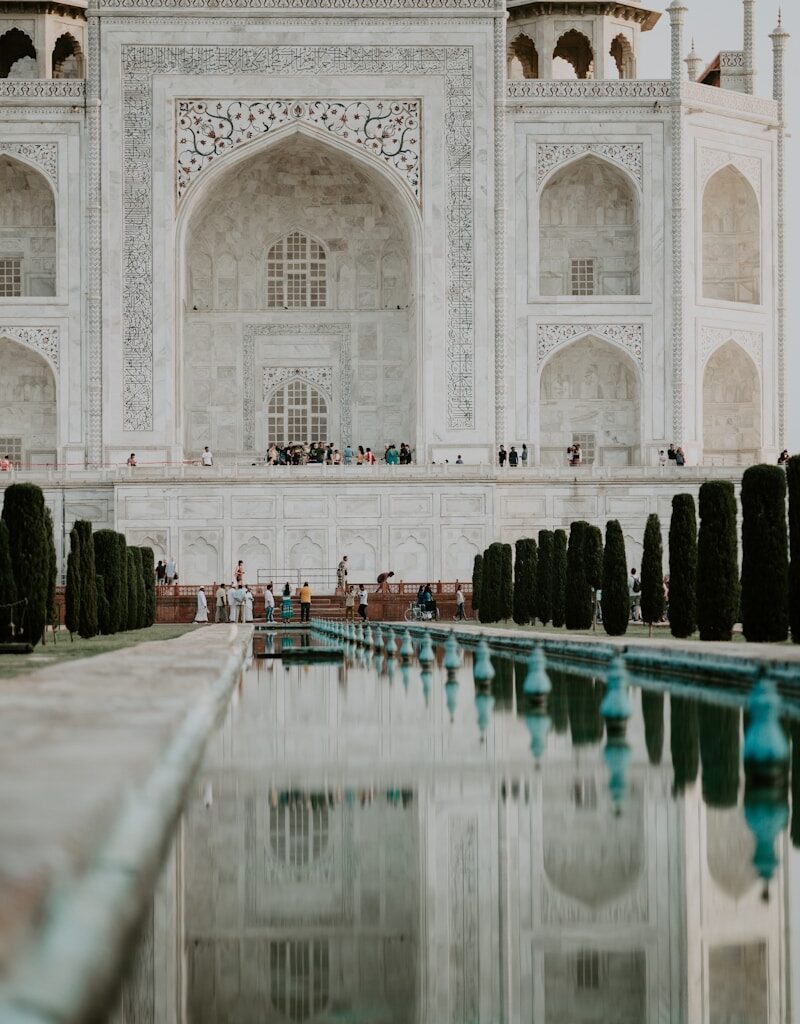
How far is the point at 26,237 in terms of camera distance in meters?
29.8

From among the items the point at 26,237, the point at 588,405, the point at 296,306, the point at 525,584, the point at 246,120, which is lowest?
the point at 525,584

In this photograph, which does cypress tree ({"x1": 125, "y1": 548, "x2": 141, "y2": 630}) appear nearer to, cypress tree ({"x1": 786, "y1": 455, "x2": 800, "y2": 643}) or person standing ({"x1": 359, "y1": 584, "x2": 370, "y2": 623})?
person standing ({"x1": 359, "y1": 584, "x2": 370, "y2": 623})

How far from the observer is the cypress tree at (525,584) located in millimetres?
20625

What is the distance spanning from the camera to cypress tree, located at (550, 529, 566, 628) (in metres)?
18.9

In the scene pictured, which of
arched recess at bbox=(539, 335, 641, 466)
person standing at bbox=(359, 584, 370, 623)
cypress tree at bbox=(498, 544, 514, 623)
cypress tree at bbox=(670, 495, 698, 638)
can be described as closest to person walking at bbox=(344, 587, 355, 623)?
person standing at bbox=(359, 584, 370, 623)

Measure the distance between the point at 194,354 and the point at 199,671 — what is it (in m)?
22.5

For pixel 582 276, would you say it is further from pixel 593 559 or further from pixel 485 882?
pixel 485 882

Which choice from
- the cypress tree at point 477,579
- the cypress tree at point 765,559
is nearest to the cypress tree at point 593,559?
the cypress tree at point 765,559

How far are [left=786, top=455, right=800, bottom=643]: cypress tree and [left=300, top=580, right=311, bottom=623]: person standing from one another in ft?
39.1

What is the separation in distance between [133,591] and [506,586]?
506 cm

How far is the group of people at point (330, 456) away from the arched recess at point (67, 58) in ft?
28.7

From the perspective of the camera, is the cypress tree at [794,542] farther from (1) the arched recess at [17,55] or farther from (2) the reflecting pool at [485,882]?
(1) the arched recess at [17,55]

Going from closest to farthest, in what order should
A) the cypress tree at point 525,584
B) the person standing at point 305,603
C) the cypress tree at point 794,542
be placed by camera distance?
the cypress tree at point 794,542, the cypress tree at point 525,584, the person standing at point 305,603

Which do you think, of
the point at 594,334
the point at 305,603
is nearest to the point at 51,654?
the point at 305,603
